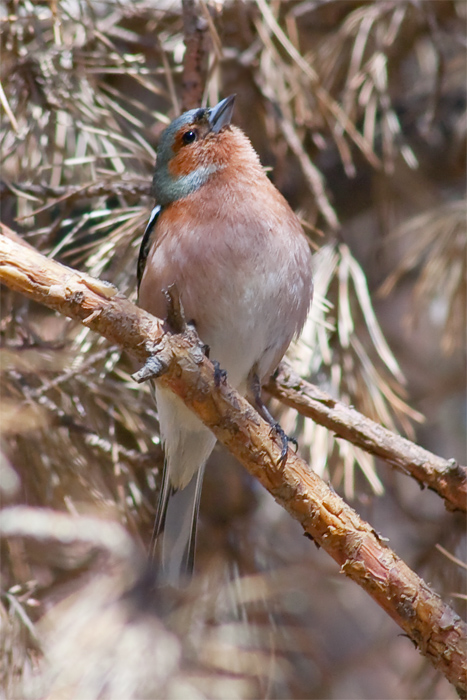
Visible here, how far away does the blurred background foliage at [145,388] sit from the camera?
2344mm

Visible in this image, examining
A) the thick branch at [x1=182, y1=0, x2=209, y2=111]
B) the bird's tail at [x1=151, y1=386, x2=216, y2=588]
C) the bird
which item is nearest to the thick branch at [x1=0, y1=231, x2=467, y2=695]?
the bird

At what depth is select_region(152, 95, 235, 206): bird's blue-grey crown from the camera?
249cm

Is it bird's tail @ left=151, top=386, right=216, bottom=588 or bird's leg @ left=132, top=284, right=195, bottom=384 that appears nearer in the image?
bird's leg @ left=132, top=284, right=195, bottom=384

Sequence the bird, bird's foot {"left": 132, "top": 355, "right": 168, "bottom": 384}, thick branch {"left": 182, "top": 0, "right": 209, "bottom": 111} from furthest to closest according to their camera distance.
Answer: thick branch {"left": 182, "top": 0, "right": 209, "bottom": 111} → the bird → bird's foot {"left": 132, "top": 355, "right": 168, "bottom": 384}

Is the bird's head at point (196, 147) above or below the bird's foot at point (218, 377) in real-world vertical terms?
above

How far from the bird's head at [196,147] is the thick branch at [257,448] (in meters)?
0.97

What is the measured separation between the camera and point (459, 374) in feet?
12.7

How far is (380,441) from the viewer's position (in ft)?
6.78

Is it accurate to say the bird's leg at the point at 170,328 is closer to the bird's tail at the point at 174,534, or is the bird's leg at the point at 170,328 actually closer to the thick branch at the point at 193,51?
the bird's tail at the point at 174,534

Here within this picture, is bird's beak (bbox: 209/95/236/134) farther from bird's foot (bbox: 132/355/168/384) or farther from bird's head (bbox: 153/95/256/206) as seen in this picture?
bird's foot (bbox: 132/355/168/384)

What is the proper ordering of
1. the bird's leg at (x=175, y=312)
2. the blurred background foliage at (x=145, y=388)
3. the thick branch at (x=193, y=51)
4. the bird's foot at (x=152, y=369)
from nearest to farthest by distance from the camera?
the bird's foot at (x=152, y=369) → the bird's leg at (x=175, y=312) → the blurred background foliage at (x=145, y=388) → the thick branch at (x=193, y=51)

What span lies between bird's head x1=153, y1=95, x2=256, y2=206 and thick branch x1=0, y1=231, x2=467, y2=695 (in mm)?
974

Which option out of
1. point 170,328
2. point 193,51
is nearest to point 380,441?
point 170,328

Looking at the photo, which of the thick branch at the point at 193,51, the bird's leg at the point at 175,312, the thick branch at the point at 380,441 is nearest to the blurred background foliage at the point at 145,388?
the thick branch at the point at 193,51
